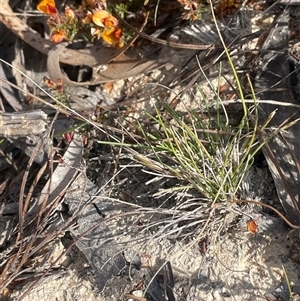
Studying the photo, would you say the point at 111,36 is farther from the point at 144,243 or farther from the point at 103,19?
the point at 144,243

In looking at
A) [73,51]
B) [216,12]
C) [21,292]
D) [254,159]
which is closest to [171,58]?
[216,12]

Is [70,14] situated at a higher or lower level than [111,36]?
higher

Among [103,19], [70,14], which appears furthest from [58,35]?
[103,19]

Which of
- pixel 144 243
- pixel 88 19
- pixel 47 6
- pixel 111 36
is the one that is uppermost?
pixel 47 6

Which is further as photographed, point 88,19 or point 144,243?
point 88,19

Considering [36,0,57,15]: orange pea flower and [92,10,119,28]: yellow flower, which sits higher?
[36,0,57,15]: orange pea flower

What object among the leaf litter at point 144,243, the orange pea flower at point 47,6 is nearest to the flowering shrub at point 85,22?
the orange pea flower at point 47,6

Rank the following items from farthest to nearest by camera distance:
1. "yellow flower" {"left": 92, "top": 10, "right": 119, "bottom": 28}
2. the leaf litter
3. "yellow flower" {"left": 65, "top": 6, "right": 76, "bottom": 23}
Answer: "yellow flower" {"left": 65, "top": 6, "right": 76, "bottom": 23}
"yellow flower" {"left": 92, "top": 10, "right": 119, "bottom": 28}
the leaf litter

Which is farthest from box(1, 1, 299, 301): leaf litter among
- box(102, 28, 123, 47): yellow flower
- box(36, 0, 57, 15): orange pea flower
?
box(36, 0, 57, 15): orange pea flower

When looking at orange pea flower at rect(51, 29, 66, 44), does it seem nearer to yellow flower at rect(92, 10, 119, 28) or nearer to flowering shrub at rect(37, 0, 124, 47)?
flowering shrub at rect(37, 0, 124, 47)

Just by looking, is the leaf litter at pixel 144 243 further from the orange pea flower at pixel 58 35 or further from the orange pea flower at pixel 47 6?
the orange pea flower at pixel 47 6
